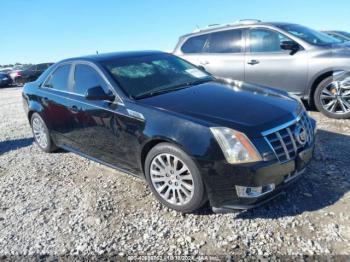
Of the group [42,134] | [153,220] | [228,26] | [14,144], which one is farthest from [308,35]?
[14,144]

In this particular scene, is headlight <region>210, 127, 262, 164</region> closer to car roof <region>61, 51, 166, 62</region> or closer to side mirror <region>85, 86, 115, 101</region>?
side mirror <region>85, 86, 115, 101</region>

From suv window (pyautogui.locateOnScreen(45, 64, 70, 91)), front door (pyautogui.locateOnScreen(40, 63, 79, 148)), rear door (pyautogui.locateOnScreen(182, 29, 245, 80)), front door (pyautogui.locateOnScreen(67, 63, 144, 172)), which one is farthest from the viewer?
rear door (pyautogui.locateOnScreen(182, 29, 245, 80))

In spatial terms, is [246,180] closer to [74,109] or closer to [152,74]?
[152,74]

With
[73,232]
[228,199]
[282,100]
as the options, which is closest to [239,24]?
[282,100]

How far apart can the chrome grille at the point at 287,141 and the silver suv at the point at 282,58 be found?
3.06 metres

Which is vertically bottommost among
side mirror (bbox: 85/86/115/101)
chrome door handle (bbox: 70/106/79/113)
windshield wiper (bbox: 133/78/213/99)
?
chrome door handle (bbox: 70/106/79/113)

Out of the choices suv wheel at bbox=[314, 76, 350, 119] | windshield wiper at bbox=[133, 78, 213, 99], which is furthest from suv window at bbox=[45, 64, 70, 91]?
suv wheel at bbox=[314, 76, 350, 119]

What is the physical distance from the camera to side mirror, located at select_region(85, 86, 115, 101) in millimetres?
3865

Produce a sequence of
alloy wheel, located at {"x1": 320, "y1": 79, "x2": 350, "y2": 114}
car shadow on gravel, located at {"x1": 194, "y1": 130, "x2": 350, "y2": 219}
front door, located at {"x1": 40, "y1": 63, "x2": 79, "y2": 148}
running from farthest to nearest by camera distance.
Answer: alloy wheel, located at {"x1": 320, "y1": 79, "x2": 350, "y2": 114} < front door, located at {"x1": 40, "y1": 63, "x2": 79, "y2": 148} < car shadow on gravel, located at {"x1": 194, "y1": 130, "x2": 350, "y2": 219}

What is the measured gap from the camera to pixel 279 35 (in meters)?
6.66

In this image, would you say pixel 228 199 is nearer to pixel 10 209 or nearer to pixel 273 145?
pixel 273 145

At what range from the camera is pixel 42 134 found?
577 cm

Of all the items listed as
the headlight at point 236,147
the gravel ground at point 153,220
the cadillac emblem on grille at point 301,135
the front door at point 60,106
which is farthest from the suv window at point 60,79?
the cadillac emblem on grille at point 301,135

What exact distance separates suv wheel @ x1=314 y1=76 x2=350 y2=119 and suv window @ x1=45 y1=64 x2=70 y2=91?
14.2 ft
